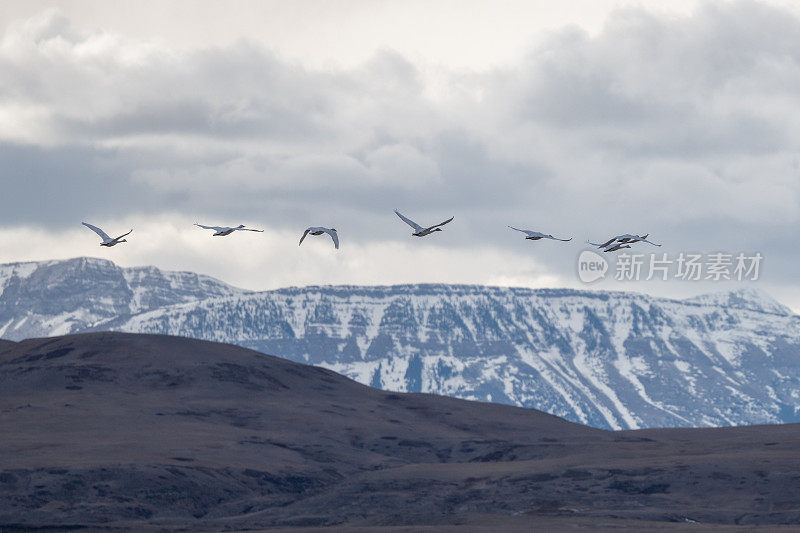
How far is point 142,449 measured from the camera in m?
184

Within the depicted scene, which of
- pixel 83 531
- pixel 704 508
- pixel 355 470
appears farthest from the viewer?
pixel 355 470

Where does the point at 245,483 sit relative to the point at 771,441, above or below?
below

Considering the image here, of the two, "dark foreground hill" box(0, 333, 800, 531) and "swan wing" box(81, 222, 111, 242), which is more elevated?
"swan wing" box(81, 222, 111, 242)

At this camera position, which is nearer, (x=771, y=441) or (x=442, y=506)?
(x=442, y=506)

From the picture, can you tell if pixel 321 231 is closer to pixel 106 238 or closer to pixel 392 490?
pixel 106 238

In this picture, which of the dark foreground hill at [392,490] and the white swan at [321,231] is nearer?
the white swan at [321,231]

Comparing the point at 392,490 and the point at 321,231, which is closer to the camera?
the point at 321,231

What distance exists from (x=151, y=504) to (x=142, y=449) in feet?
75.0

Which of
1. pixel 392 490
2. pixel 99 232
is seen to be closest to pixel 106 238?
pixel 99 232

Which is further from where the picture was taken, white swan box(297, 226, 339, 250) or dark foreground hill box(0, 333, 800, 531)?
dark foreground hill box(0, 333, 800, 531)

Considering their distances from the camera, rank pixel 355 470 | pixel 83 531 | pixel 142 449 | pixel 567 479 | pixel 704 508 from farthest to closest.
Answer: pixel 355 470, pixel 142 449, pixel 567 479, pixel 704 508, pixel 83 531

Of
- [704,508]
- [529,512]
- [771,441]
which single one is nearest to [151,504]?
[529,512]

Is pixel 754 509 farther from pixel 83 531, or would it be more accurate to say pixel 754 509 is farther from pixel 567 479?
pixel 83 531

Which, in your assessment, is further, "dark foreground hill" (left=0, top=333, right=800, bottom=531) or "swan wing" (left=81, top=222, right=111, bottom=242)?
"dark foreground hill" (left=0, top=333, right=800, bottom=531)
